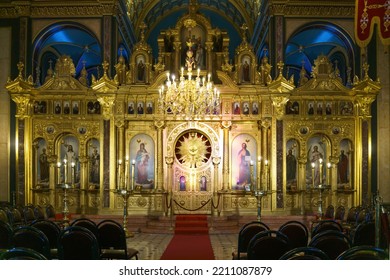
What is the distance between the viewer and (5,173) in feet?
72.2

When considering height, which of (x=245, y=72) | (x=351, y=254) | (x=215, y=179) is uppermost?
(x=245, y=72)

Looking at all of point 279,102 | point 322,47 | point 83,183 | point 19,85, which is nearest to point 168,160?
point 83,183

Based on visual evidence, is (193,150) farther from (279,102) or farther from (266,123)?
(279,102)

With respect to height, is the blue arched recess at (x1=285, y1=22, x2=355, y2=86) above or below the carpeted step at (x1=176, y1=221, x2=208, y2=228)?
above

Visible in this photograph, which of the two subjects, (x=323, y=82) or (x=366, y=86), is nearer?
(x=366, y=86)

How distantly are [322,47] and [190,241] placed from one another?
17.9m

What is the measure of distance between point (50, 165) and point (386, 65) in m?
13.9

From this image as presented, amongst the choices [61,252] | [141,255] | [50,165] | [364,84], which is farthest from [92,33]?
[61,252]

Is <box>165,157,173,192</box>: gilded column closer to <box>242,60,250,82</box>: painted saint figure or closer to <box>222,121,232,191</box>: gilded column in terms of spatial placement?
<box>222,121,232,191</box>: gilded column

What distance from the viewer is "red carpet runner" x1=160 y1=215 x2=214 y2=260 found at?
13535mm

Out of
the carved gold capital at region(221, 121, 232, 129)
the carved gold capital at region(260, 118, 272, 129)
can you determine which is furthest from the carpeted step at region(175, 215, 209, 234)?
the carved gold capital at region(260, 118, 272, 129)

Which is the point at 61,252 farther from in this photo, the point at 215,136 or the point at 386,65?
the point at 386,65

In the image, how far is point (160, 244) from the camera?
15578 mm

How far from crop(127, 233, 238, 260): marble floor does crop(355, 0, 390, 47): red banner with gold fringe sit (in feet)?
19.1
